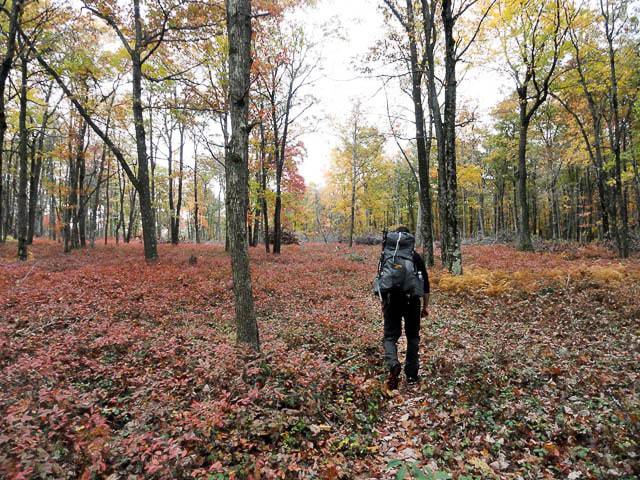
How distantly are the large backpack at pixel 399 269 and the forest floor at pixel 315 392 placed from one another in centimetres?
147

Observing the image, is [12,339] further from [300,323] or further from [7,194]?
[7,194]

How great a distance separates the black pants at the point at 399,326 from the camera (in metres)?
5.16

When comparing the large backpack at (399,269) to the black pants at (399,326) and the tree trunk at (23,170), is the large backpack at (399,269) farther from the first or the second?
the tree trunk at (23,170)

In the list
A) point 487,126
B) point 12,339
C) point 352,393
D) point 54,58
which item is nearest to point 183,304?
point 12,339

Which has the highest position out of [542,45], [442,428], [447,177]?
[542,45]

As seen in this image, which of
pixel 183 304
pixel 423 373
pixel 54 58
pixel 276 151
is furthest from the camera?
pixel 276 151

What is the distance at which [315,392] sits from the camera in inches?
179

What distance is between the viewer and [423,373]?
18.0ft

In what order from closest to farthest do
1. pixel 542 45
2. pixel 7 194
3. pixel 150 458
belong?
pixel 150 458 → pixel 542 45 → pixel 7 194

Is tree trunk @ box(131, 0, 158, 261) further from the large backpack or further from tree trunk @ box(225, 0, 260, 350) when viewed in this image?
the large backpack

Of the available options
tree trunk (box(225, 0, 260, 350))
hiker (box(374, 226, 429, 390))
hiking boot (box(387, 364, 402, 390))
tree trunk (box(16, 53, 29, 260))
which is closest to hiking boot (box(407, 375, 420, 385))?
hiker (box(374, 226, 429, 390))

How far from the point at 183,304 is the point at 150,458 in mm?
6282

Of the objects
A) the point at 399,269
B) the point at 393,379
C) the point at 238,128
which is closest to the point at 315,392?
the point at 393,379

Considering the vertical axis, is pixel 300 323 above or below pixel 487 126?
below
